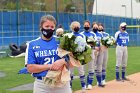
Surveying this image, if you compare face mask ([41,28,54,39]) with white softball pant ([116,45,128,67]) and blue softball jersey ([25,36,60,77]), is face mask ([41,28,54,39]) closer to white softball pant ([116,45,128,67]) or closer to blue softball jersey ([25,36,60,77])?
blue softball jersey ([25,36,60,77])

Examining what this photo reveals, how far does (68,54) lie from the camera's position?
549cm

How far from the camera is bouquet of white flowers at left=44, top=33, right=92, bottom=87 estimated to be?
5.38m

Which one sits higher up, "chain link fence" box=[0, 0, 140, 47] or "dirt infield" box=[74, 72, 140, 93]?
"chain link fence" box=[0, 0, 140, 47]

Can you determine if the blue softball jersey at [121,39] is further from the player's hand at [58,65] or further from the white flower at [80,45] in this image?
the player's hand at [58,65]

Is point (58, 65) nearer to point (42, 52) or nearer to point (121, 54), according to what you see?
point (42, 52)

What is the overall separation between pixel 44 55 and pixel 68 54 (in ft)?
1.13

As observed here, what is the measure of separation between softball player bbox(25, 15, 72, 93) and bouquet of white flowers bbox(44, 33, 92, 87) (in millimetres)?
102

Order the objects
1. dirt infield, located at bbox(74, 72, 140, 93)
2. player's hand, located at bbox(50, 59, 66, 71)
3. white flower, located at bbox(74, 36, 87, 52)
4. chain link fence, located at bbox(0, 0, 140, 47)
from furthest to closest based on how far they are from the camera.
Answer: chain link fence, located at bbox(0, 0, 140, 47)
dirt infield, located at bbox(74, 72, 140, 93)
white flower, located at bbox(74, 36, 87, 52)
player's hand, located at bbox(50, 59, 66, 71)

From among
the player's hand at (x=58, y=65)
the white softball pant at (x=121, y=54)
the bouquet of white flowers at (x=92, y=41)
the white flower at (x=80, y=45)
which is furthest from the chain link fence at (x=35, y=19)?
the player's hand at (x=58, y=65)

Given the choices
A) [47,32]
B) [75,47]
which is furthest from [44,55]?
[75,47]

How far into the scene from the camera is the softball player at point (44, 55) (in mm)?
5508

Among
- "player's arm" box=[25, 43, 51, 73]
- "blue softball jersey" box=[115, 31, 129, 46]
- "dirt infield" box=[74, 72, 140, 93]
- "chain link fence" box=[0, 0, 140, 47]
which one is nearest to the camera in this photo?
"player's arm" box=[25, 43, 51, 73]

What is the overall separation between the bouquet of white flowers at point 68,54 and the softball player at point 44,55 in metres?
0.10

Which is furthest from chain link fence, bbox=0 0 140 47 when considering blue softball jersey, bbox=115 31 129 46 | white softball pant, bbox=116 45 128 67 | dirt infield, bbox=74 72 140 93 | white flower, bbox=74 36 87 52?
white flower, bbox=74 36 87 52
